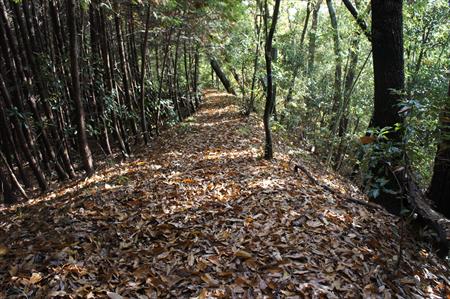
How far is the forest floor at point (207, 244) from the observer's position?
2.85 metres

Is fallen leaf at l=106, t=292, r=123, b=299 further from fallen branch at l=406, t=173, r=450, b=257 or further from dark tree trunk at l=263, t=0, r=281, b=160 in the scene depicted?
dark tree trunk at l=263, t=0, r=281, b=160

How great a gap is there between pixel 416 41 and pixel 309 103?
19.8 ft

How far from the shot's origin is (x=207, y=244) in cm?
342

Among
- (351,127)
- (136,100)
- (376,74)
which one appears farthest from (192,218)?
(351,127)

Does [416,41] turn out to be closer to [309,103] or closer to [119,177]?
[309,103]

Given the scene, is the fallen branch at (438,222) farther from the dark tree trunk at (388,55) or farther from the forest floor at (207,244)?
the dark tree trunk at (388,55)

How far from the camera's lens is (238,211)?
4070 mm

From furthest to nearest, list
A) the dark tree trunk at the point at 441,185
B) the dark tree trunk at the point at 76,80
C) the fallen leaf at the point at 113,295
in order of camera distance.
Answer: the dark tree trunk at the point at 76,80
the dark tree trunk at the point at 441,185
the fallen leaf at the point at 113,295

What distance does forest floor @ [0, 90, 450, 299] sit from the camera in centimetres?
285

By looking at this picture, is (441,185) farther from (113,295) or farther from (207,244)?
(113,295)

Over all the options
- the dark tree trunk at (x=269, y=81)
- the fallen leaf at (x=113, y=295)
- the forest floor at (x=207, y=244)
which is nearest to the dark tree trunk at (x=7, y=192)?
the forest floor at (x=207, y=244)

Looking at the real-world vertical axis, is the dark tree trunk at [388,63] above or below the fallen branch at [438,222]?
above

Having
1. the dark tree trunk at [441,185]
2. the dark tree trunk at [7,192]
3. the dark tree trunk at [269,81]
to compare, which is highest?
the dark tree trunk at [269,81]

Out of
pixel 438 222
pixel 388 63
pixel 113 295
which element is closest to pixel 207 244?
pixel 113 295
